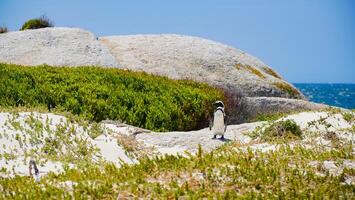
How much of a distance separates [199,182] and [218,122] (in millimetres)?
9457

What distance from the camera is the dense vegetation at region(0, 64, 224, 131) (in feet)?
68.9

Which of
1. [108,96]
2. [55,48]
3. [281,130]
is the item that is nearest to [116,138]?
[108,96]

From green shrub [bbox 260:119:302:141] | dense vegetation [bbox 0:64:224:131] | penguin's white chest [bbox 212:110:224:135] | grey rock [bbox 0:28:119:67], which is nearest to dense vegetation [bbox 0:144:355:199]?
green shrub [bbox 260:119:302:141]

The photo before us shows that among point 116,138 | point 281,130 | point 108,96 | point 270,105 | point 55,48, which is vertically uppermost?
point 55,48

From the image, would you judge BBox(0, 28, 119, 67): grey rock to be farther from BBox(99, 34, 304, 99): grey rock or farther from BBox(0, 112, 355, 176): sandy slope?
BBox(0, 112, 355, 176): sandy slope

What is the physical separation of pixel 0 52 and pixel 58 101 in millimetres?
15929

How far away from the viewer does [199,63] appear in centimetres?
3591

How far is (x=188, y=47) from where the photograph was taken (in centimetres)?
3812

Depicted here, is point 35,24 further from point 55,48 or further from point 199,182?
point 199,182

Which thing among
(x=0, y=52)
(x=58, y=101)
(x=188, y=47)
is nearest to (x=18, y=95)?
(x=58, y=101)

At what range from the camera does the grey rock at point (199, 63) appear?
34.1 m

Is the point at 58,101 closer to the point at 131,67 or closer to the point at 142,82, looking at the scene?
the point at 142,82

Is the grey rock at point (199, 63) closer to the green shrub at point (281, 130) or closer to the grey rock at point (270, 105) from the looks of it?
the grey rock at point (270, 105)

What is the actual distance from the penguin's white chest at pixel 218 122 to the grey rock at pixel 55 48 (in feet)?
52.6
